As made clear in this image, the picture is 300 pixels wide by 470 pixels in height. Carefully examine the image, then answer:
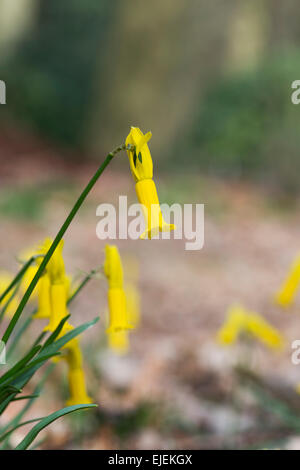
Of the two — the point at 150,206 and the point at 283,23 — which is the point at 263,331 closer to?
the point at 150,206

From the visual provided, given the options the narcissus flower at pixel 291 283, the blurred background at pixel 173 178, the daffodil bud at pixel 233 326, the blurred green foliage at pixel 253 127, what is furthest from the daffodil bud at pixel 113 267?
the blurred green foliage at pixel 253 127

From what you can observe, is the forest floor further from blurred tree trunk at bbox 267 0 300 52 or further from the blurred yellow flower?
blurred tree trunk at bbox 267 0 300 52

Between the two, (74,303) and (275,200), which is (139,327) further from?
(275,200)

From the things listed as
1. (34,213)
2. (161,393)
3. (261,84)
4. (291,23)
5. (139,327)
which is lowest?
(161,393)

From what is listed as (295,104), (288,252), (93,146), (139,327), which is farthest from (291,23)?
(139,327)

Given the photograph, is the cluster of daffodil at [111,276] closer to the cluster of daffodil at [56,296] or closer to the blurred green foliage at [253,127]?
the cluster of daffodil at [56,296]

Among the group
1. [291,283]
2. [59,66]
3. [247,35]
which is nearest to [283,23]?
[247,35]
